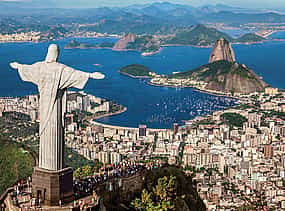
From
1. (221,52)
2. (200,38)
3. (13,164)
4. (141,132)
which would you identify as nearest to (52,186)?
(13,164)

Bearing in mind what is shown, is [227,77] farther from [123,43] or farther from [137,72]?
[123,43]

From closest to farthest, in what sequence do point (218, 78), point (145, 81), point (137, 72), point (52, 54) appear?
1. point (52, 54)
2. point (218, 78)
3. point (145, 81)
4. point (137, 72)

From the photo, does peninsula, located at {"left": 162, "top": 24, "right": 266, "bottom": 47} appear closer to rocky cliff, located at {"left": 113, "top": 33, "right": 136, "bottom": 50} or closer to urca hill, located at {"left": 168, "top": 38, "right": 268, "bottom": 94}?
rocky cliff, located at {"left": 113, "top": 33, "right": 136, "bottom": 50}

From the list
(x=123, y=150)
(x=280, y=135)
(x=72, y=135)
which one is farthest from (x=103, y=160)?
(x=280, y=135)

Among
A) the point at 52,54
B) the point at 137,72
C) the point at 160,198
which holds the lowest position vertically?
the point at 137,72

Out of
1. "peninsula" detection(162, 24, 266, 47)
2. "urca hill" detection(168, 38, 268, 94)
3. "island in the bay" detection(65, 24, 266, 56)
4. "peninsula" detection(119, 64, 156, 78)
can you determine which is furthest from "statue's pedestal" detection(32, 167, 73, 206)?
"peninsula" detection(162, 24, 266, 47)

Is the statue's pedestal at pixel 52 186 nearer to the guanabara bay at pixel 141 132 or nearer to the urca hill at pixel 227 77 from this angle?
the guanabara bay at pixel 141 132

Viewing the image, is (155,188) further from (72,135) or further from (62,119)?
(72,135)
